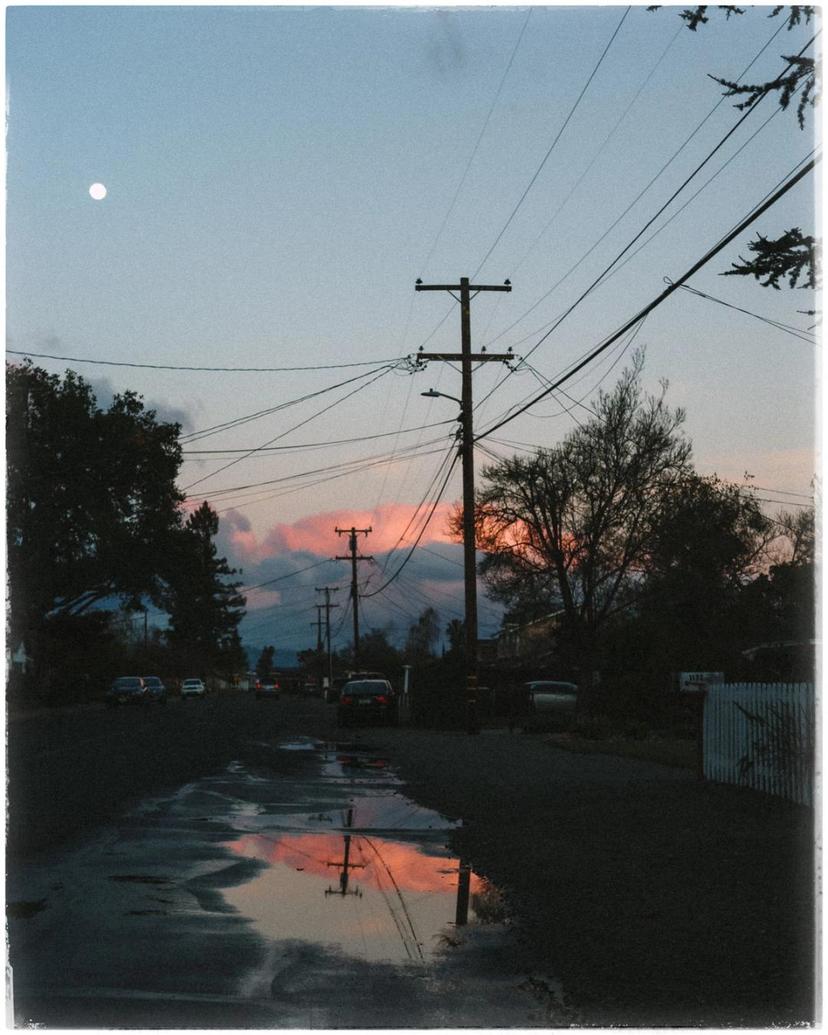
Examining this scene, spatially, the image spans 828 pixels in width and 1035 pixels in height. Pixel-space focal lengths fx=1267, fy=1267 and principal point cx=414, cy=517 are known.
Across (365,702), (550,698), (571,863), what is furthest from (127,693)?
(571,863)

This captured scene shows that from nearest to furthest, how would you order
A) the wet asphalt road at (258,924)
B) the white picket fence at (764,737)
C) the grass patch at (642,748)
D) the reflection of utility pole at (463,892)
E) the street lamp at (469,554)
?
the wet asphalt road at (258,924) → the reflection of utility pole at (463,892) → the white picket fence at (764,737) → the grass patch at (642,748) → the street lamp at (469,554)

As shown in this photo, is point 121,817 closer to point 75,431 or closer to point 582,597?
point 582,597

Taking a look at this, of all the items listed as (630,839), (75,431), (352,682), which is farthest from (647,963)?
(75,431)

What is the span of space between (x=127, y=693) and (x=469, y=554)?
3177 centimetres

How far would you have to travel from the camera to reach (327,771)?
21.8 metres

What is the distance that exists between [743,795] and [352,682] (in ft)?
86.5

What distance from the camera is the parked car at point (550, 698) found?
41.7m

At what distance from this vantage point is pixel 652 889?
9.52m

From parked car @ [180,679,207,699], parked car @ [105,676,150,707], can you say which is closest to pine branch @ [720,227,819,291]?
parked car @ [105,676,150,707]

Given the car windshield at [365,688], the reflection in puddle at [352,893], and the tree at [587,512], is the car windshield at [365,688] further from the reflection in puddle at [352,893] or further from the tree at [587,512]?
the reflection in puddle at [352,893]

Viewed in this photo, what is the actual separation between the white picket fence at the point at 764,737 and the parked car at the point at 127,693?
151 ft

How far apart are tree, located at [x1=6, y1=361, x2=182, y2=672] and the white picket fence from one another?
105 ft

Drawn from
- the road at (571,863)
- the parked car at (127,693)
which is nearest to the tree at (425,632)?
the parked car at (127,693)

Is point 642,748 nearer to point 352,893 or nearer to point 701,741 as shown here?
point 701,741
